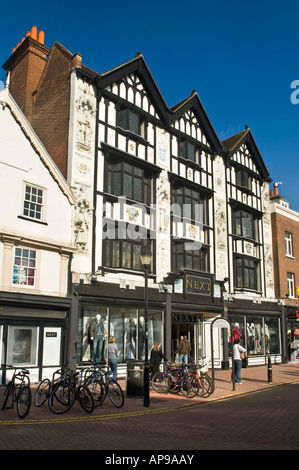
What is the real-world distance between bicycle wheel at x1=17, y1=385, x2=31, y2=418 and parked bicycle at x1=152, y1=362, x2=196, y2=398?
5.58m

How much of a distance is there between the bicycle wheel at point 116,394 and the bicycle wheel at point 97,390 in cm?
20

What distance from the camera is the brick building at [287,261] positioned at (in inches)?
1155

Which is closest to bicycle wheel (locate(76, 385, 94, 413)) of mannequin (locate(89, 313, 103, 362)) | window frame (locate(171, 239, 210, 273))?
mannequin (locate(89, 313, 103, 362))

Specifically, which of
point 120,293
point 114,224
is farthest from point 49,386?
point 114,224

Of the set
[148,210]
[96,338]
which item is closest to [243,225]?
[148,210]

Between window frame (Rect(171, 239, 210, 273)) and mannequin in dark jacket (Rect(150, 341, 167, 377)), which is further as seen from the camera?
window frame (Rect(171, 239, 210, 273))

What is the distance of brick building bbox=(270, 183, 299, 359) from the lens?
96.2ft

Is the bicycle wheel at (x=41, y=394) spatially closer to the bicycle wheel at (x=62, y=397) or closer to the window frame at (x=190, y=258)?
the bicycle wheel at (x=62, y=397)

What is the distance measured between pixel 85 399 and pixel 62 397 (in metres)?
0.64

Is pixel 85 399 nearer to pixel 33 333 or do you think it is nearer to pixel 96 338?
pixel 33 333

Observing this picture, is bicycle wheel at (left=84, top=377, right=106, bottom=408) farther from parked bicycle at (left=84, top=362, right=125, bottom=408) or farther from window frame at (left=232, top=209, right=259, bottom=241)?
window frame at (left=232, top=209, right=259, bottom=241)

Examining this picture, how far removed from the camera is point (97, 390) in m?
11.1

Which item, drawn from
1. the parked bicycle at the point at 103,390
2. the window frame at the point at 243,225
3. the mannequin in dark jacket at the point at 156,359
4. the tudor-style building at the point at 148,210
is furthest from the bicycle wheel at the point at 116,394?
the window frame at the point at 243,225
